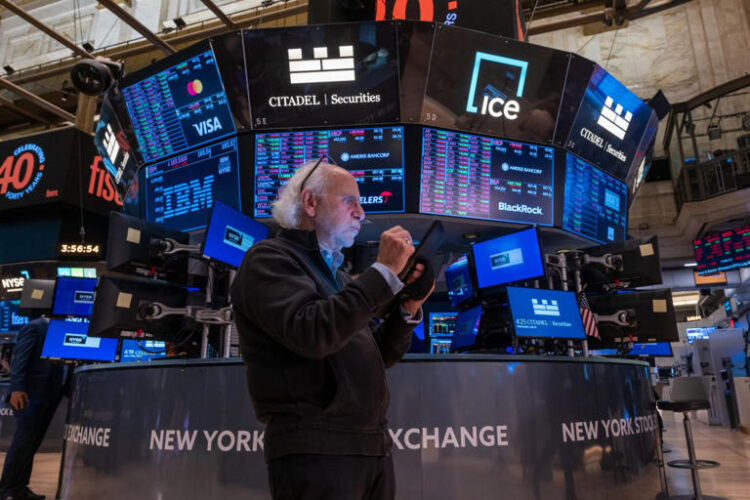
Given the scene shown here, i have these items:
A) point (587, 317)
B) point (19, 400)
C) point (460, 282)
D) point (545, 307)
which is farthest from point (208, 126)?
point (587, 317)

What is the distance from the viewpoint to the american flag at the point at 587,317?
4.34 meters

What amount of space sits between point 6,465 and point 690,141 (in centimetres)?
1278

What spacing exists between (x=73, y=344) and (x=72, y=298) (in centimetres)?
43

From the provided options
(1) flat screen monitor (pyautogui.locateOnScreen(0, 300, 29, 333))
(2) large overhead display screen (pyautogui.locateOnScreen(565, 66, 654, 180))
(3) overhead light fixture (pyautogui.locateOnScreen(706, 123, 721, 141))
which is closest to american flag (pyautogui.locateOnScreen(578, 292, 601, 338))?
(2) large overhead display screen (pyautogui.locateOnScreen(565, 66, 654, 180))

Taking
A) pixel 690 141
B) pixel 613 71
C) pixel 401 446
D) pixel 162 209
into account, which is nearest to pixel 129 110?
pixel 162 209

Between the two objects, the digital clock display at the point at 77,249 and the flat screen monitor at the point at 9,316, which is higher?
the digital clock display at the point at 77,249

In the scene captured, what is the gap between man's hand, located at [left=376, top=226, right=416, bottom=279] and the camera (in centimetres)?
119

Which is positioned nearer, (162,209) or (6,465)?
(6,465)

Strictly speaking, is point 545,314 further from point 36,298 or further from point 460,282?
point 36,298

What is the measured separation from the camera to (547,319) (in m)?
3.97

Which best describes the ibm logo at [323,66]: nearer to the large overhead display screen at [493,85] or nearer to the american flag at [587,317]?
the large overhead display screen at [493,85]

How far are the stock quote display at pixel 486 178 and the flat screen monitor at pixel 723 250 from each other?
256 inches

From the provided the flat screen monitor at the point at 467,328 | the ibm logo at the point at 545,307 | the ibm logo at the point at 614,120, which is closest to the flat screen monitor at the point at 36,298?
the flat screen monitor at the point at 467,328

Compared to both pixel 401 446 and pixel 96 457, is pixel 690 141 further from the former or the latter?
pixel 96 457
